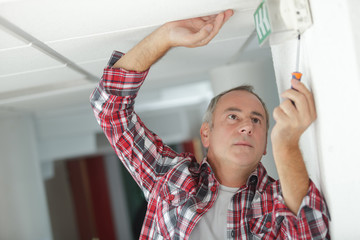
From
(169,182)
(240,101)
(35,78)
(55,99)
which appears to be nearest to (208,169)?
(169,182)

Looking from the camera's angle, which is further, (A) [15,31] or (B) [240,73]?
(B) [240,73]

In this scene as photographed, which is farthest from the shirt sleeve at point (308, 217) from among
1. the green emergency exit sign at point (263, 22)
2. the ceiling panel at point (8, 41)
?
the ceiling panel at point (8, 41)

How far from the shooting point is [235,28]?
1.92m

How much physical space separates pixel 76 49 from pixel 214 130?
29.7 inches

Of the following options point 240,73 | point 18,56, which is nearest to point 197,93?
point 240,73

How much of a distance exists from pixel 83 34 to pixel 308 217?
41.0 inches

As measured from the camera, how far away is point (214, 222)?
1.89m

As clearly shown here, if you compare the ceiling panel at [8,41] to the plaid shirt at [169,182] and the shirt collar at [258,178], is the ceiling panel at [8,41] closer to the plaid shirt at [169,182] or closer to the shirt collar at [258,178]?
the plaid shirt at [169,182]

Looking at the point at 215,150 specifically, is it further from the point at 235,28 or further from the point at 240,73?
the point at 240,73

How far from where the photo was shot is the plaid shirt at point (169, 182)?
5.83 ft

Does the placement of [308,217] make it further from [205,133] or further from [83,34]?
[83,34]

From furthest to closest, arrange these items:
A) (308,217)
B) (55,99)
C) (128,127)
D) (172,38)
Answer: (55,99) → (128,127) → (172,38) → (308,217)

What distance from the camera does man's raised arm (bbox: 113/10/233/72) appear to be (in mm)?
1533

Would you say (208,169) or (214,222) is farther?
(208,169)
